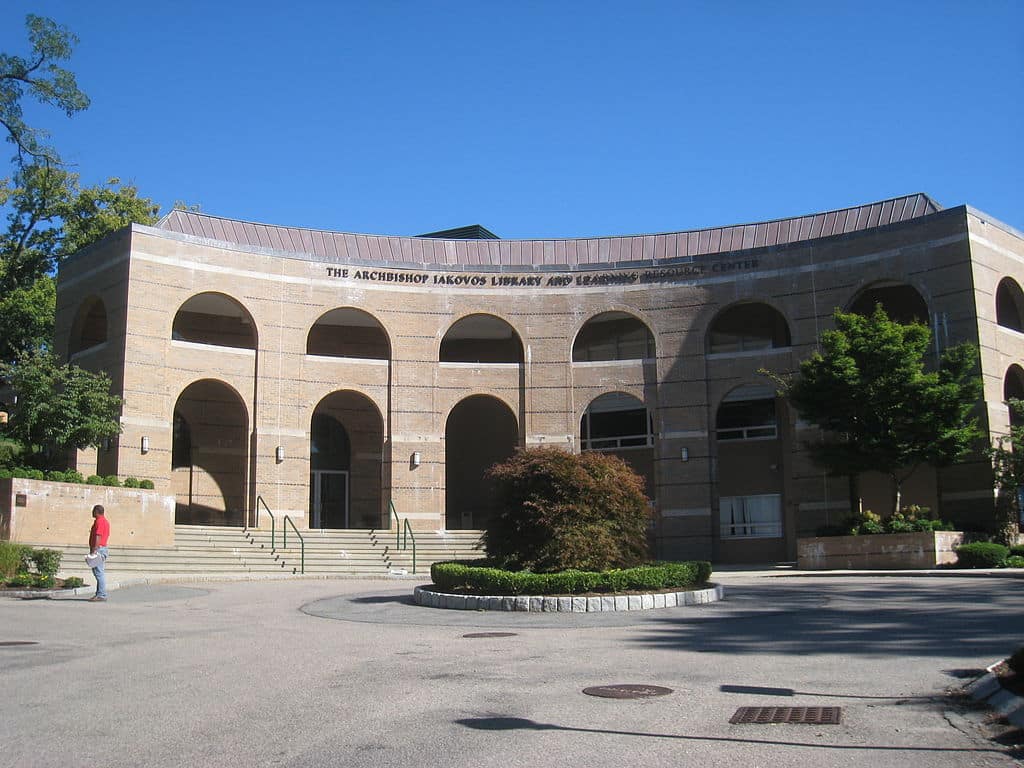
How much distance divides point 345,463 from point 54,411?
12.2 m

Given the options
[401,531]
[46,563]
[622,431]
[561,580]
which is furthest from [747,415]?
[46,563]

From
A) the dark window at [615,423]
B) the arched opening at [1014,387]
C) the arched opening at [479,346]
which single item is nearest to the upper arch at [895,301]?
the arched opening at [1014,387]

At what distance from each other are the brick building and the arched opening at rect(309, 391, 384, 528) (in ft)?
0.26

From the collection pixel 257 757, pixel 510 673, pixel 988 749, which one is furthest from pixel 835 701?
pixel 257 757

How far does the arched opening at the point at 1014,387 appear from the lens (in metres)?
31.5

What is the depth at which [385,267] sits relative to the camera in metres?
34.3

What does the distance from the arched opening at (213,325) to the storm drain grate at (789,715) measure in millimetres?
28517

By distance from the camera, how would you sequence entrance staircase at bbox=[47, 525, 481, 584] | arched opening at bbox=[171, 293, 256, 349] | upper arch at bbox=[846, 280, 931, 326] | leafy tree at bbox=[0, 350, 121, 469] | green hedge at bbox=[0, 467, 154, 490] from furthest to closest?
arched opening at bbox=[171, 293, 256, 349] < upper arch at bbox=[846, 280, 931, 326] < leafy tree at bbox=[0, 350, 121, 469] < green hedge at bbox=[0, 467, 154, 490] < entrance staircase at bbox=[47, 525, 481, 584]

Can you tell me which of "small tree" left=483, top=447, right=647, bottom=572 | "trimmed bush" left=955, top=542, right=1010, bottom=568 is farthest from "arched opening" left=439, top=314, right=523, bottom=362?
"small tree" left=483, top=447, right=647, bottom=572

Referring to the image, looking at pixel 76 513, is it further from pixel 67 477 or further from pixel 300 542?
pixel 300 542

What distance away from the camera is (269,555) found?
27.8 m

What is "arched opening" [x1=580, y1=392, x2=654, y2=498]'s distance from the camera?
36.3 m

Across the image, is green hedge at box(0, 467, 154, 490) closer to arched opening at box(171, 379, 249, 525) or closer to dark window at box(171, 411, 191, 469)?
arched opening at box(171, 379, 249, 525)

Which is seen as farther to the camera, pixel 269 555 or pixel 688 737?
pixel 269 555
